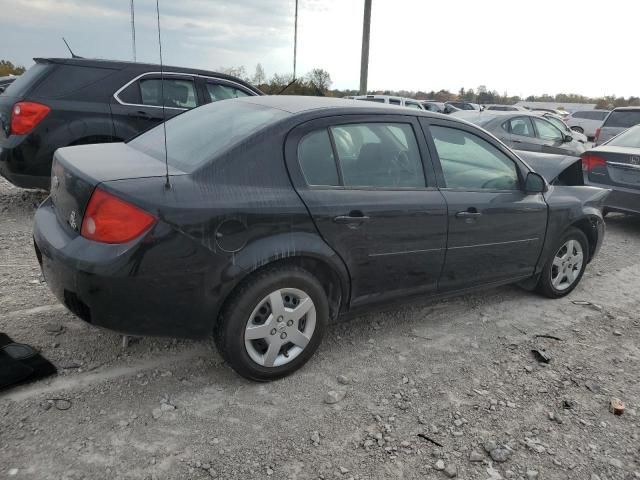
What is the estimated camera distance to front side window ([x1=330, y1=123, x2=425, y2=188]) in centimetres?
310

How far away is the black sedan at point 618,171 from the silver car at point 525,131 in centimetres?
222

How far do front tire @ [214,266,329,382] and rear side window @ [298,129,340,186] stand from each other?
1.72ft

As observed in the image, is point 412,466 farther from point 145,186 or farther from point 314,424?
point 145,186

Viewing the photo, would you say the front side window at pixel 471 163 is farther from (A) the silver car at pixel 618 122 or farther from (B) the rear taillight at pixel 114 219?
(A) the silver car at pixel 618 122

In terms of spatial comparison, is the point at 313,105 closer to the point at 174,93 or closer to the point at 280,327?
the point at 280,327

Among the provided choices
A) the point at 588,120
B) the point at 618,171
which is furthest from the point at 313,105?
the point at 588,120

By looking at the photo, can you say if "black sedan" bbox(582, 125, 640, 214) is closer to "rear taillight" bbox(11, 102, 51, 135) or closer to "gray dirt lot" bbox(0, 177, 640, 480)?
"gray dirt lot" bbox(0, 177, 640, 480)

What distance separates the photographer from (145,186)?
2523 mm

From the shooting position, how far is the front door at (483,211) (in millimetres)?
3514

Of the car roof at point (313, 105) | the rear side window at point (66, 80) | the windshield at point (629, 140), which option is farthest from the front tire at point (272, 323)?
the windshield at point (629, 140)

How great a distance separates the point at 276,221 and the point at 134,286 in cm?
76

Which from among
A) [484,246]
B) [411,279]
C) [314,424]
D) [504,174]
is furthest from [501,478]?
[504,174]

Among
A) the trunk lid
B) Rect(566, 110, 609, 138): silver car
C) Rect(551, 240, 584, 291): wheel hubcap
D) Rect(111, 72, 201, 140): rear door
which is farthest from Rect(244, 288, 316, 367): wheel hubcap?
Rect(566, 110, 609, 138): silver car

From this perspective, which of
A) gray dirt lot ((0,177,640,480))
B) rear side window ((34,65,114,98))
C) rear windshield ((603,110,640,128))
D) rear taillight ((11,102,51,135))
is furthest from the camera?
rear windshield ((603,110,640,128))
